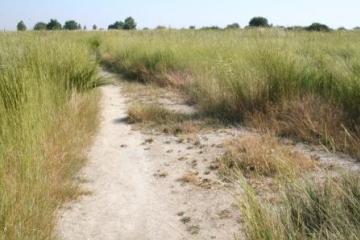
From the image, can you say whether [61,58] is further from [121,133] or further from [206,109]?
[206,109]

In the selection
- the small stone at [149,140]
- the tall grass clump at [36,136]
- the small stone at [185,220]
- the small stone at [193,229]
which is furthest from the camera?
the small stone at [149,140]

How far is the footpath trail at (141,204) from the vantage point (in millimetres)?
3939

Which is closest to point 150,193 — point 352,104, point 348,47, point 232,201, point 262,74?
point 232,201

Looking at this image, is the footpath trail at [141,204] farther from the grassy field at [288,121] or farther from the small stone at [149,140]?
the grassy field at [288,121]

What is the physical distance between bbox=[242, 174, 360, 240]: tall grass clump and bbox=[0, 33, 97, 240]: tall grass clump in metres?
1.35

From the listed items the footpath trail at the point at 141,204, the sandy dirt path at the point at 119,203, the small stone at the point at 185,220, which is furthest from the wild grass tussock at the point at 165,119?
the small stone at the point at 185,220

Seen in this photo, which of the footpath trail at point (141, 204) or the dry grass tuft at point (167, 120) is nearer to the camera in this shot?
the footpath trail at point (141, 204)

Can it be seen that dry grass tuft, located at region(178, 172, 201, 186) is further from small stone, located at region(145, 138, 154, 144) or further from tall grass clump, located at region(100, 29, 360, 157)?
small stone, located at region(145, 138, 154, 144)

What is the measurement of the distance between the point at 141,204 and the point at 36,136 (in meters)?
1.08

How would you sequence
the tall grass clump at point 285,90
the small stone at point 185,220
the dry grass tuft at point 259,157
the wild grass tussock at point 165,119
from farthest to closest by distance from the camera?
the wild grass tussock at point 165,119
the tall grass clump at point 285,90
the dry grass tuft at point 259,157
the small stone at point 185,220

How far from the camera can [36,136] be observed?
14.0 feet

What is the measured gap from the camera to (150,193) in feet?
15.8

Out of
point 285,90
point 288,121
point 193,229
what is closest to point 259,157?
point 193,229

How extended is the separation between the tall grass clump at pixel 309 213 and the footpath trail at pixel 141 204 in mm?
768
